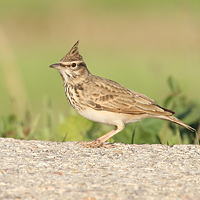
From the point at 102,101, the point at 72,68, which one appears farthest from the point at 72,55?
the point at 102,101

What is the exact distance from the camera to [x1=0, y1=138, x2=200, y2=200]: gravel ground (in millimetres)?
4832

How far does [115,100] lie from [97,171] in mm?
2230

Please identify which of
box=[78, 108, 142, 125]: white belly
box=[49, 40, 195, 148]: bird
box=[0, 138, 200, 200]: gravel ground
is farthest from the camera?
box=[49, 40, 195, 148]: bird

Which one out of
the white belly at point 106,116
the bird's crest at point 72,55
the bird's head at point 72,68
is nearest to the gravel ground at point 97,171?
the white belly at point 106,116

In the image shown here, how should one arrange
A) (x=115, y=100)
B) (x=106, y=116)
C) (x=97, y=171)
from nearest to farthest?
(x=97, y=171)
(x=106, y=116)
(x=115, y=100)

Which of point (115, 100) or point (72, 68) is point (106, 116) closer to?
point (115, 100)

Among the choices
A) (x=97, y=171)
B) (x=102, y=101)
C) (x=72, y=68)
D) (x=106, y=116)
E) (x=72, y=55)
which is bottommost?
(x=97, y=171)

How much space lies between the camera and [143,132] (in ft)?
28.4

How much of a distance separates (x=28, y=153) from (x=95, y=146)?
1.09 m

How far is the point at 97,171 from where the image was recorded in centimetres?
562

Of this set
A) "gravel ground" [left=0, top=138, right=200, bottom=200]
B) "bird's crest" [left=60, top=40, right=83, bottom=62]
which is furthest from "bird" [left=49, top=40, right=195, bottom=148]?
"gravel ground" [left=0, top=138, right=200, bottom=200]

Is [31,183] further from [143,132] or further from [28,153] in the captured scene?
[143,132]

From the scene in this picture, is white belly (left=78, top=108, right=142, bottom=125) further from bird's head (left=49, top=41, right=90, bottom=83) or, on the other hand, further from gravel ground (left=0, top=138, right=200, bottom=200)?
bird's head (left=49, top=41, right=90, bottom=83)

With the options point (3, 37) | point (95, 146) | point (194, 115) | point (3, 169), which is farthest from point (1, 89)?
point (3, 169)
